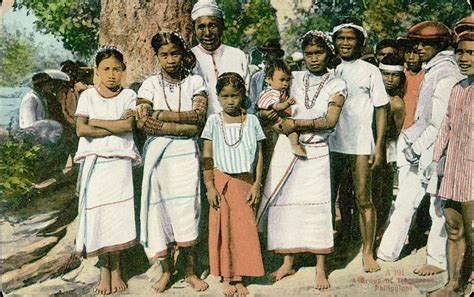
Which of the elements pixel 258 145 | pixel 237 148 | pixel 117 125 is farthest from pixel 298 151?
pixel 117 125

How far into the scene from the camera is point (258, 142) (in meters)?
5.84

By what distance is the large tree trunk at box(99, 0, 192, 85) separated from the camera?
19.9 ft

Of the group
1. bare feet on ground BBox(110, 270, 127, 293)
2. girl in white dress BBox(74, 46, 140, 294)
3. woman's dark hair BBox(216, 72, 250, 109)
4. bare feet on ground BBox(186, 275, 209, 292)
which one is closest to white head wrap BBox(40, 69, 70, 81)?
girl in white dress BBox(74, 46, 140, 294)

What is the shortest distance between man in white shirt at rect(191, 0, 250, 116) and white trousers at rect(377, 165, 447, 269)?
4.95 feet

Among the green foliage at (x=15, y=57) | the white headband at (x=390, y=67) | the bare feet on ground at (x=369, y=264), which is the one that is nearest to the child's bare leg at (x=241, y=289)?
the bare feet on ground at (x=369, y=264)

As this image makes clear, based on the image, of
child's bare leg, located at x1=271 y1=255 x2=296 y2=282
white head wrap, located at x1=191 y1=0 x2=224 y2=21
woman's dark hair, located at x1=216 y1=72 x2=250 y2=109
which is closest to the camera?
woman's dark hair, located at x1=216 y1=72 x2=250 y2=109

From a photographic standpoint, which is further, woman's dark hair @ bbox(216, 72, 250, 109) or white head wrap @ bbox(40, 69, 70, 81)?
white head wrap @ bbox(40, 69, 70, 81)

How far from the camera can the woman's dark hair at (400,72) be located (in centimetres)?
600

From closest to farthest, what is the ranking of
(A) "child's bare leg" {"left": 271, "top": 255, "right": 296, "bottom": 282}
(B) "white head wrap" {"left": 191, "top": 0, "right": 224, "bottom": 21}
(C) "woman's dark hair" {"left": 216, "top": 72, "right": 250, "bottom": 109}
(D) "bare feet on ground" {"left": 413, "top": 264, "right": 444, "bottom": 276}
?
(C) "woman's dark hair" {"left": 216, "top": 72, "right": 250, "bottom": 109} < (B) "white head wrap" {"left": 191, "top": 0, "right": 224, "bottom": 21} < (A) "child's bare leg" {"left": 271, "top": 255, "right": 296, "bottom": 282} < (D) "bare feet on ground" {"left": 413, "top": 264, "right": 444, "bottom": 276}

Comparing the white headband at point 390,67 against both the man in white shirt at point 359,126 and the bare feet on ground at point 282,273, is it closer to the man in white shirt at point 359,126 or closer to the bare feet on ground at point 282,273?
the man in white shirt at point 359,126

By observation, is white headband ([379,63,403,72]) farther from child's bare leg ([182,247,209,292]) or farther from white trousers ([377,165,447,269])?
child's bare leg ([182,247,209,292])

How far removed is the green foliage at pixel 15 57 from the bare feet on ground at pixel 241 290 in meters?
2.33

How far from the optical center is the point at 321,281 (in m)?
5.95

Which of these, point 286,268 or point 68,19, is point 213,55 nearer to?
point 68,19
